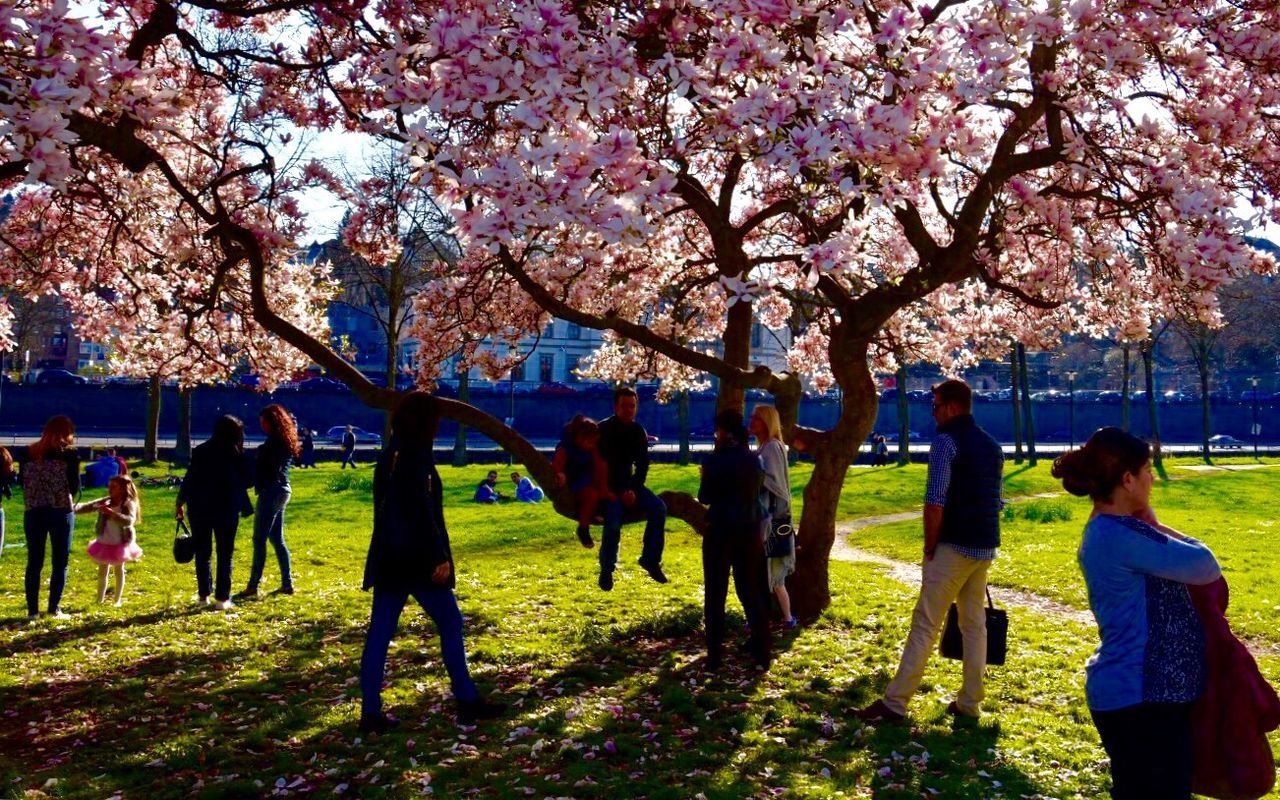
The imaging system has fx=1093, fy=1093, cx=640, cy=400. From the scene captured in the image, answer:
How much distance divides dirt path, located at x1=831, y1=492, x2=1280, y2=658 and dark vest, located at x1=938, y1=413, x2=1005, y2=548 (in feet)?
15.3

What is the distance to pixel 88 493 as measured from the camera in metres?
24.8

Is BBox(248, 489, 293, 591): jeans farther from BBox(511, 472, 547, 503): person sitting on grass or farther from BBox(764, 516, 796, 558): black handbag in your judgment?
BBox(511, 472, 547, 503): person sitting on grass

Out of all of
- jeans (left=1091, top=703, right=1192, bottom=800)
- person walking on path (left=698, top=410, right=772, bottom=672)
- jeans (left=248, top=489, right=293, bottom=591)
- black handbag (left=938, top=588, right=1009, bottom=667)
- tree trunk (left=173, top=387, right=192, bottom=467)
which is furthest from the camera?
tree trunk (left=173, top=387, right=192, bottom=467)

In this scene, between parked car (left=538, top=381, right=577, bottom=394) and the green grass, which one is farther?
parked car (left=538, top=381, right=577, bottom=394)

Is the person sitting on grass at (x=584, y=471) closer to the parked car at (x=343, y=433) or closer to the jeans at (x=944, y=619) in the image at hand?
the jeans at (x=944, y=619)

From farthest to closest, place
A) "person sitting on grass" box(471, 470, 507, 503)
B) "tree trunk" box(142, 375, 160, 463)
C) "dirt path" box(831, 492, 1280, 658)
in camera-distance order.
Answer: "tree trunk" box(142, 375, 160, 463) → "person sitting on grass" box(471, 470, 507, 503) → "dirt path" box(831, 492, 1280, 658)

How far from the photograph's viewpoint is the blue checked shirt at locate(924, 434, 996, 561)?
6.90m

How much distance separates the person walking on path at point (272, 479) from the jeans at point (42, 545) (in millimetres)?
1760

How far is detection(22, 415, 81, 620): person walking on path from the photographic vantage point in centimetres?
1030

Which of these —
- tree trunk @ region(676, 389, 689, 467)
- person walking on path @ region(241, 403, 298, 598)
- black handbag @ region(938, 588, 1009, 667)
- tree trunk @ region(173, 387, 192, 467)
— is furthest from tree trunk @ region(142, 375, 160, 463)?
black handbag @ region(938, 588, 1009, 667)

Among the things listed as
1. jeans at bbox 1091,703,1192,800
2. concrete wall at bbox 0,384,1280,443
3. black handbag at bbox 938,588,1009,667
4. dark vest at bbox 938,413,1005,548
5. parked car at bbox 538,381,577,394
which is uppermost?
parked car at bbox 538,381,577,394

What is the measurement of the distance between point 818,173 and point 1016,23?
1.92 m

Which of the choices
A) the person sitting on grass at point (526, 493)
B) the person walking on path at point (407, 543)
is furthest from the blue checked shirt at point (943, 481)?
the person sitting on grass at point (526, 493)

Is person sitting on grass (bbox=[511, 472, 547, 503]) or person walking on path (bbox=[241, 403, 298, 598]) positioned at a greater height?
person walking on path (bbox=[241, 403, 298, 598])
